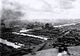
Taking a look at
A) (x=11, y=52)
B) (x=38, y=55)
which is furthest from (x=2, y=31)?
(x=38, y=55)

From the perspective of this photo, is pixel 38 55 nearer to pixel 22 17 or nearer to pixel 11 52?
pixel 11 52

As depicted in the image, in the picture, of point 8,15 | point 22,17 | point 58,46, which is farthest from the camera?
point 22,17

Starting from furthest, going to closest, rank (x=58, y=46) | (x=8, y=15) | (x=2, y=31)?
(x=8, y=15) → (x=2, y=31) → (x=58, y=46)

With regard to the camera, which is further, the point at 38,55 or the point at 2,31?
the point at 2,31

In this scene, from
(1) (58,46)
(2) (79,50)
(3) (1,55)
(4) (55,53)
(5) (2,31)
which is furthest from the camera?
(5) (2,31)

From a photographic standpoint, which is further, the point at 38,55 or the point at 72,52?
the point at 72,52

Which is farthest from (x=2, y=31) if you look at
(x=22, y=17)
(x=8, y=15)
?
(x=22, y=17)

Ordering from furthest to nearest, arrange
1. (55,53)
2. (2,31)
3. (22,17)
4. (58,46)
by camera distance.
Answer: (22,17) < (2,31) < (58,46) < (55,53)

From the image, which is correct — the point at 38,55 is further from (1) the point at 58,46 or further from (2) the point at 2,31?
(2) the point at 2,31

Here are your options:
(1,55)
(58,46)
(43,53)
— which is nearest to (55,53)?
(43,53)
